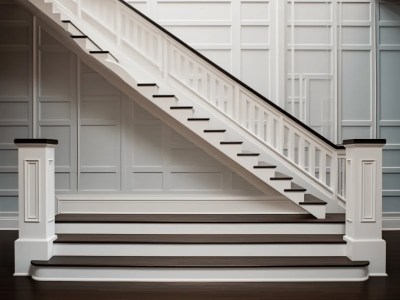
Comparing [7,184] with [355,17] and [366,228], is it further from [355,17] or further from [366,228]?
[355,17]

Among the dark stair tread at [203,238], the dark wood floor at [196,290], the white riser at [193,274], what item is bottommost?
the dark wood floor at [196,290]

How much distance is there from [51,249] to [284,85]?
4.09 m

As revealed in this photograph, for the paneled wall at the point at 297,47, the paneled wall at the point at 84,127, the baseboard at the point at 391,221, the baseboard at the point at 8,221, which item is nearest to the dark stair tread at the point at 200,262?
the paneled wall at the point at 84,127

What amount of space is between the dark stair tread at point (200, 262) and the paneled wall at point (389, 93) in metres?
2.82

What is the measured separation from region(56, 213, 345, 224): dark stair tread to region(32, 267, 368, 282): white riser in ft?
2.76

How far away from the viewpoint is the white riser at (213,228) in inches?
202

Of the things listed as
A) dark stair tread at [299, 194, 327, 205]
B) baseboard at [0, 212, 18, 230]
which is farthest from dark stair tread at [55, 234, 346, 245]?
baseboard at [0, 212, 18, 230]

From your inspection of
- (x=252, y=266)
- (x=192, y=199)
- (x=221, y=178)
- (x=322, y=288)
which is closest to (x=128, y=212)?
(x=192, y=199)

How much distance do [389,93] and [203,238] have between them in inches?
159

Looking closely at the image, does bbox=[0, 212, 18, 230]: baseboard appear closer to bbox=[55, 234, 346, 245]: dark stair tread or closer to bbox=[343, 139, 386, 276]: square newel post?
bbox=[55, 234, 346, 245]: dark stair tread

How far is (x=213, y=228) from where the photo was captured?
5.14m

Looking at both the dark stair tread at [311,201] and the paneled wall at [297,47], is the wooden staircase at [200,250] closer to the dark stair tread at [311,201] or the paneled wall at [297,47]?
the dark stair tread at [311,201]

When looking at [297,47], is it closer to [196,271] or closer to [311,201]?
[311,201]

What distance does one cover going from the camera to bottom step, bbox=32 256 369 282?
4340 mm
